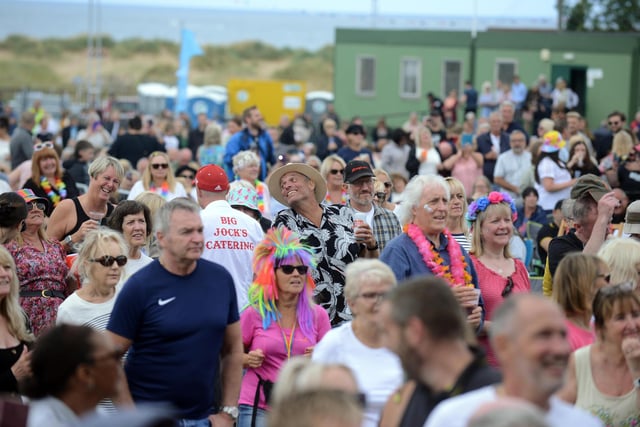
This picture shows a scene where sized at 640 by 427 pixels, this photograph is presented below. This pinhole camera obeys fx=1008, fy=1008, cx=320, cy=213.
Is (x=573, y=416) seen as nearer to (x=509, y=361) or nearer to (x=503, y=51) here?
(x=509, y=361)

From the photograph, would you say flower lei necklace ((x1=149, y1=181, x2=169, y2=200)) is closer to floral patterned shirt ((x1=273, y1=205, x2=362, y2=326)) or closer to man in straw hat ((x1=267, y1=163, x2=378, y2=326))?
man in straw hat ((x1=267, y1=163, x2=378, y2=326))

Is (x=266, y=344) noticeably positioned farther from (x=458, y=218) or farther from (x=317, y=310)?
(x=458, y=218)

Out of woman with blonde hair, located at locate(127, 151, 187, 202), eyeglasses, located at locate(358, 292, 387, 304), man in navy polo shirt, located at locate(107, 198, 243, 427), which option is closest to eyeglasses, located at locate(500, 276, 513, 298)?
eyeglasses, located at locate(358, 292, 387, 304)

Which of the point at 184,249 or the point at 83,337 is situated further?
the point at 184,249

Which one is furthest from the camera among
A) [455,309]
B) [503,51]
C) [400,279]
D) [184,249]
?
[503,51]

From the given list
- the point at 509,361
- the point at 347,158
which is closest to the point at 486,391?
the point at 509,361

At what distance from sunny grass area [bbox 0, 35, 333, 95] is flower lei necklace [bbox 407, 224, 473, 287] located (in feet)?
249

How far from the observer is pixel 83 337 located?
13.6 ft

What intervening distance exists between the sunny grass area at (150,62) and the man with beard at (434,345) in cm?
7844

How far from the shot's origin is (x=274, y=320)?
6355 millimetres

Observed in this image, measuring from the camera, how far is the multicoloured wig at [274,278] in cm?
634

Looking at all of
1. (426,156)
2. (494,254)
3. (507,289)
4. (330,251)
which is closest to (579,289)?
(507,289)

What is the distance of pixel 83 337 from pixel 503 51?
29.8m

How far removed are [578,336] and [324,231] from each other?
7.64 ft
